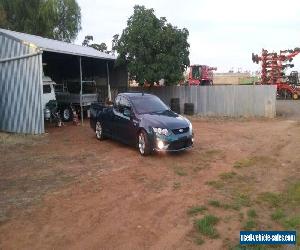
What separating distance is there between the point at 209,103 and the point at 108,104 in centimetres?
1043

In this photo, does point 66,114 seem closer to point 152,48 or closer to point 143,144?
point 152,48

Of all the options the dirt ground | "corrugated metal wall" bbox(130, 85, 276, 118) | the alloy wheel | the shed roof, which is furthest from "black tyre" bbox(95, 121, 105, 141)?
"corrugated metal wall" bbox(130, 85, 276, 118)

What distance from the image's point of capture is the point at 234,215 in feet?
23.6

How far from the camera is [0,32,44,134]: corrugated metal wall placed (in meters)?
16.3

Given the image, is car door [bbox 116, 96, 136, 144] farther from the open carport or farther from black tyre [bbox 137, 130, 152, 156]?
the open carport

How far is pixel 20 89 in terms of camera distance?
54.8 ft

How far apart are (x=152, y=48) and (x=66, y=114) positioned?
5.99 metres

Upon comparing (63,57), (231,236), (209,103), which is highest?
(63,57)

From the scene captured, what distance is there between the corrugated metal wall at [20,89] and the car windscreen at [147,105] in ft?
16.5

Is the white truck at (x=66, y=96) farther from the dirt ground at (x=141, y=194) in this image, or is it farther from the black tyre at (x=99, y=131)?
the dirt ground at (x=141, y=194)

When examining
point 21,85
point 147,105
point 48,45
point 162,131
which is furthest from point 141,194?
point 48,45

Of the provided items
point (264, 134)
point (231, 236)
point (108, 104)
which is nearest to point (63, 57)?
point (108, 104)

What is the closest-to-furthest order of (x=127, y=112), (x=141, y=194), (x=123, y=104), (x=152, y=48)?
(x=141, y=194), (x=127, y=112), (x=123, y=104), (x=152, y=48)

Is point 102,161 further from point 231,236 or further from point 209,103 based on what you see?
point 209,103
